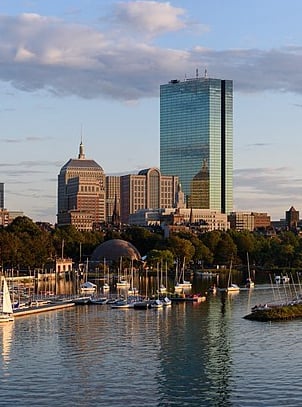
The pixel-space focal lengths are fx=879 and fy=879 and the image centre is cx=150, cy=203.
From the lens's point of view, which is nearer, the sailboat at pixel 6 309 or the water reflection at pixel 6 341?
the water reflection at pixel 6 341

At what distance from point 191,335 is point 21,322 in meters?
18.3

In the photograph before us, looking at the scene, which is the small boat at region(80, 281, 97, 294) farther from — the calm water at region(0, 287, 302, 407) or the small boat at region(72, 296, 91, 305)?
the calm water at region(0, 287, 302, 407)

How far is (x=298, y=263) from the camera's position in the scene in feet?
581

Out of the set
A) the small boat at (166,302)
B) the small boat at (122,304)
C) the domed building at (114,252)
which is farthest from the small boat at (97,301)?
the domed building at (114,252)

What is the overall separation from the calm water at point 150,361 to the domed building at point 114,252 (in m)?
95.2

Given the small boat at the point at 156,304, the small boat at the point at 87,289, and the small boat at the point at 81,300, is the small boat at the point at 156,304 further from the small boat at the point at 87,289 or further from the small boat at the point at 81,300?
the small boat at the point at 87,289

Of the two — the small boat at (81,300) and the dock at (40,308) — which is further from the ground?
the small boat at (81,300)

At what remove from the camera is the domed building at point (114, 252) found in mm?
182125

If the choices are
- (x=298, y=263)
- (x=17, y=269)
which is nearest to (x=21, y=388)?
(x=17, y=269)

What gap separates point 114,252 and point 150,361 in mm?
124982

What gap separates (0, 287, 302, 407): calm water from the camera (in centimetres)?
4872

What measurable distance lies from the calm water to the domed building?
95.2 meters

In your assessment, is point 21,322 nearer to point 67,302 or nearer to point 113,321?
point 113,321

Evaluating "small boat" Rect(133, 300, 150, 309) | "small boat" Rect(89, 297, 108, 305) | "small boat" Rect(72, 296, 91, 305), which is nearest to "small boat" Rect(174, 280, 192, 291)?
"small boat" Rect(89, 297, 108, 305)
